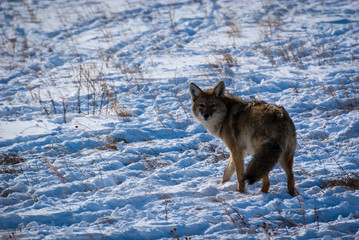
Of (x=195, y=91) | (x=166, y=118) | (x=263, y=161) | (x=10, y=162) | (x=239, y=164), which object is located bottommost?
(x=166, y=118)

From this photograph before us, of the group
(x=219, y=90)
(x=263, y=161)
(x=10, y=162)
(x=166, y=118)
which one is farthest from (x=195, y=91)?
(x=10, y=162)

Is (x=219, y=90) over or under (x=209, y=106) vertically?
over

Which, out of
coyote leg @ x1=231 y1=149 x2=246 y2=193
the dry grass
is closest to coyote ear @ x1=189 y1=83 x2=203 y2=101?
coyote leg @ x1=231 y1=149 x2=246 y2=193

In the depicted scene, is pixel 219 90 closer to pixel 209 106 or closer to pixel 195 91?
pixel 209 106

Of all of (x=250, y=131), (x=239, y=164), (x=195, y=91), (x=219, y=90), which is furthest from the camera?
(x=195, y=91)

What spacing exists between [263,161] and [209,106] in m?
1.89

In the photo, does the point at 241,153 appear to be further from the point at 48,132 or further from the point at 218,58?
the point at 218,58

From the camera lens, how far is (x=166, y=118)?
24.6 ft

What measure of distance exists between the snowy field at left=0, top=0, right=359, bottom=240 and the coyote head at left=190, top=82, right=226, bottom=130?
0.88 metres

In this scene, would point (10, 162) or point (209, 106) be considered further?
point (10, 162)

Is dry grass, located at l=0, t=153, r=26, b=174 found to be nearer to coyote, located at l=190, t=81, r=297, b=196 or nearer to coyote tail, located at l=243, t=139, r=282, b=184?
coyote, located at l=190, t=81, r=297, b=196

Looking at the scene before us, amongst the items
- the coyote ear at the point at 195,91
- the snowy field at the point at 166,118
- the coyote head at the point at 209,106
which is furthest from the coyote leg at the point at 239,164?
the coyote ear at the point at 195,91

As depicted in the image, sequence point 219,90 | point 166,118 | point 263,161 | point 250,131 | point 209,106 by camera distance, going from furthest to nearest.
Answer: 1. point 166,118
2. point 219,90
3. point 209,106
4. point 250,131
5. point 263,161

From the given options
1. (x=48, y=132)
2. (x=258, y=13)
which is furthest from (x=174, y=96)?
(x=258, y=13)
